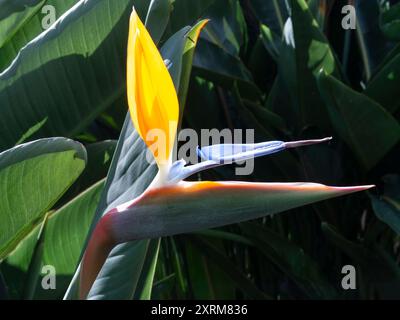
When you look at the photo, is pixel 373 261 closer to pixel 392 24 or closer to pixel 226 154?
pixel 392 24

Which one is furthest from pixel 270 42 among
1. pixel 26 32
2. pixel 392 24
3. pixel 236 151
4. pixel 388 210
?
pixel 236 151

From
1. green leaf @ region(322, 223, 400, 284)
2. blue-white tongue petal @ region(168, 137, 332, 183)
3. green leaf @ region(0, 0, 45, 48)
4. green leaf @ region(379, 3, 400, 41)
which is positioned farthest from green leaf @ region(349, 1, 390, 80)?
blue-white tongue petal @ region(168, 137, 332, 183)

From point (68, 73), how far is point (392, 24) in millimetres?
642

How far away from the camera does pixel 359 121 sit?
114cm

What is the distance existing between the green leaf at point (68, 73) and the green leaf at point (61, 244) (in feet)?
0.33

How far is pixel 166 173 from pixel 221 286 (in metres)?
0.99

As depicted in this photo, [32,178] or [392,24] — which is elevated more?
[392,24]

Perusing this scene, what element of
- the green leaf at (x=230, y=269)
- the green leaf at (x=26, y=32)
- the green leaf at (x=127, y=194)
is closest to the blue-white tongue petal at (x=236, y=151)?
the green leaf at (x=127, y=194)

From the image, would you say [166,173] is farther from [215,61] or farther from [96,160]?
[215,61]

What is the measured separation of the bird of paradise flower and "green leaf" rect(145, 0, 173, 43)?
0.23 meters

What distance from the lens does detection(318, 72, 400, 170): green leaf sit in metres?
1.10

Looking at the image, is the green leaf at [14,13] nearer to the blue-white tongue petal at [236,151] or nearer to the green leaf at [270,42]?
the blue-white tongue petal at [236,151]

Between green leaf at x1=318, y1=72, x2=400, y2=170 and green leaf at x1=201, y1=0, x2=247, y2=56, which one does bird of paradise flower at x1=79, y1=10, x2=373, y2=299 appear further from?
green leaf at x1=201, y1=0, x2=247, y2=56
